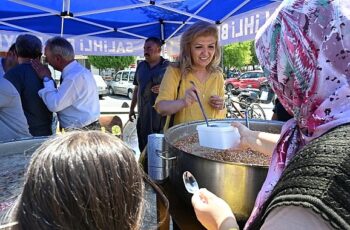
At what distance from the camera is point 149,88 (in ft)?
12.1

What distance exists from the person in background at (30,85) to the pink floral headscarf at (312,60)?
7.50 ft

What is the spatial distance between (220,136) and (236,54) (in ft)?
85.3

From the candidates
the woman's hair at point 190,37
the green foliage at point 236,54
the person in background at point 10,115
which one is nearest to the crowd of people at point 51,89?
the person in background at point 10,115

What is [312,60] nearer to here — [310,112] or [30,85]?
[310,112]

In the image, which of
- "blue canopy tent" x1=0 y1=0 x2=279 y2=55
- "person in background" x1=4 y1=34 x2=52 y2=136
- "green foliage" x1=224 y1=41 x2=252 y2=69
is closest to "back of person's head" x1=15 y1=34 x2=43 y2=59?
"person in background" x1=4 y1=34 x2=52 y2=136

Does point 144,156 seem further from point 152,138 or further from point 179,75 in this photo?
point 179,75

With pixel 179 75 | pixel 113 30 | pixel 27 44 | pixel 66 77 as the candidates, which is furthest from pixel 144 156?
pixel 113 30

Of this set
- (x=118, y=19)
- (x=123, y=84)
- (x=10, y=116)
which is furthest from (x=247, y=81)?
(x=10, y=116)

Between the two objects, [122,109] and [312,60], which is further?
[122,109]

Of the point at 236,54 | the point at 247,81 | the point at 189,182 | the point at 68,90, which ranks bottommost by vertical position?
the point at 189,182

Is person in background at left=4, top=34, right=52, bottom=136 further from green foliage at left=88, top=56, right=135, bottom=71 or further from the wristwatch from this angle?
green foliage at left=88, top=56, right=135, bottom=71

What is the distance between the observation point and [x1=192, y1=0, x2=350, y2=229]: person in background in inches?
22.0

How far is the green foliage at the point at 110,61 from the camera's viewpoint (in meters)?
23.4

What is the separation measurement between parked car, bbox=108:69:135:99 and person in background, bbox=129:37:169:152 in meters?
12.9
